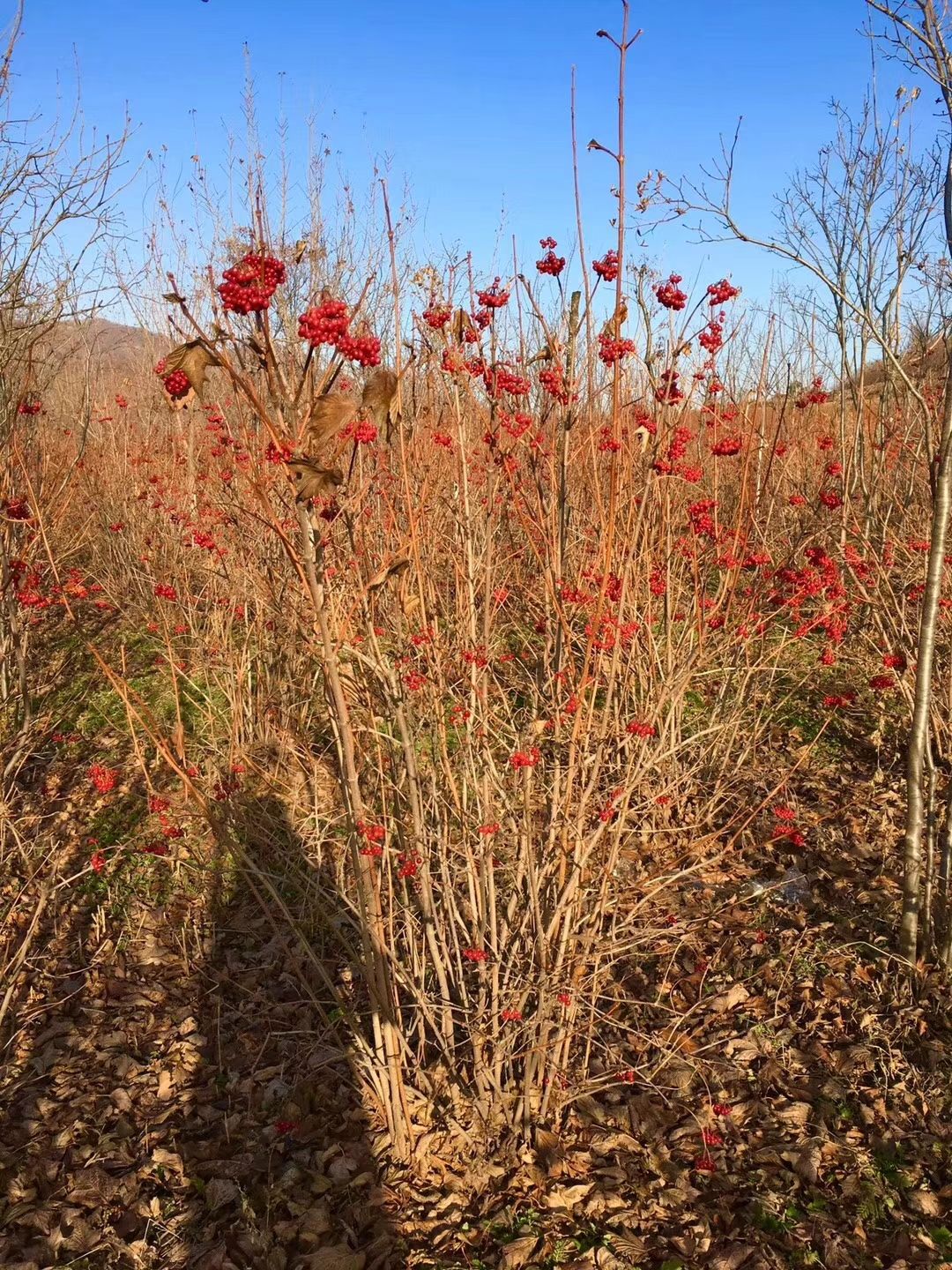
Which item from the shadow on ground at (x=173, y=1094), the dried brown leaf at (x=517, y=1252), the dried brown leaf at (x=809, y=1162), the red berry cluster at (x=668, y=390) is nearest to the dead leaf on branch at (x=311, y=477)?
the shadow on ground at (x=173, y=1094)

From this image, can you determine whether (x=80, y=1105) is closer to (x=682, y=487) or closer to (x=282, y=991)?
(x=282, y=991)

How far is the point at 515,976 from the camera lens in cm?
206

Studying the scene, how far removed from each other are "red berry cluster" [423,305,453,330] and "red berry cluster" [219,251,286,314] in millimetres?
964

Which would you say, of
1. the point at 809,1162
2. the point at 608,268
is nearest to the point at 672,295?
the point at 608,268

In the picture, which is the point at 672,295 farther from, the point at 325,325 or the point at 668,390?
the point at 325,325

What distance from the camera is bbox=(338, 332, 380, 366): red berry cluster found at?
134 cm

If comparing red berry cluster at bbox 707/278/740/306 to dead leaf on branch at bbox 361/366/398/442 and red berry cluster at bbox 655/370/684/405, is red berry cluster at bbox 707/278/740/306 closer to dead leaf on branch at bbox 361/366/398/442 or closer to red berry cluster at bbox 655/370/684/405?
red berry cluster at bbox 655/370/684/405

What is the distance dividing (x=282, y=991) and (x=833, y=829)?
7.31 feet

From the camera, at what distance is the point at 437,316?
2.13 meters

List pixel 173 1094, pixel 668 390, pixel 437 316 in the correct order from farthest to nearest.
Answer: pixel 668 390, pixel 173 1094, pixel 437 316

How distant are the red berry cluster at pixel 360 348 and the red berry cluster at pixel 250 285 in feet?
0.47

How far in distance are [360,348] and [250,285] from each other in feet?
0.79

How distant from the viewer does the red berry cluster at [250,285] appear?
115 centimetres

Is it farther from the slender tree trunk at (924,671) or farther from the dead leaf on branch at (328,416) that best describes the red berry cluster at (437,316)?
the slender tree trunk at (924,671)
